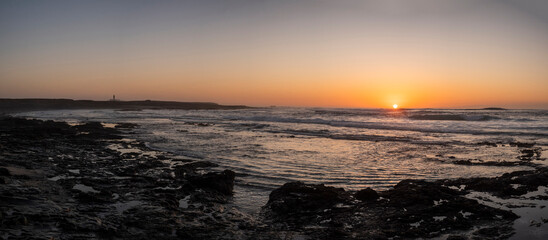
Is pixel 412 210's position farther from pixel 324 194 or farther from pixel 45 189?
pixel 45 189

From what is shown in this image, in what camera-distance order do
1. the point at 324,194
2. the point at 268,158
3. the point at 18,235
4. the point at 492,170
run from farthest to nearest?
1. the point at 268,158
2. the point at 492,170
3. the point at 324,194
4. the point at 18,235

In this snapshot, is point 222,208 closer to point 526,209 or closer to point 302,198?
point 302,198

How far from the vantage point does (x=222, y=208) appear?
6984 millimetres

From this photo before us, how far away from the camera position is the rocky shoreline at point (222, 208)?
545 centimetres

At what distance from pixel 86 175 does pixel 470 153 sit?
1430 cm

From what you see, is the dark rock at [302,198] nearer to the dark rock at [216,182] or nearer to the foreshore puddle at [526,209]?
the dark rock at [216,182]

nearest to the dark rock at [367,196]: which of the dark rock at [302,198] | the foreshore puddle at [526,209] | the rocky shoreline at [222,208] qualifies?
the rocky shoreline at [222,208]

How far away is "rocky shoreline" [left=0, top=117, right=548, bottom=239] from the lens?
5453mm

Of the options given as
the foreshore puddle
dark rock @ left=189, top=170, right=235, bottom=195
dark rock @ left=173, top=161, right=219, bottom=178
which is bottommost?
dark rock @ left=173, top=161, right=219, bottom=178

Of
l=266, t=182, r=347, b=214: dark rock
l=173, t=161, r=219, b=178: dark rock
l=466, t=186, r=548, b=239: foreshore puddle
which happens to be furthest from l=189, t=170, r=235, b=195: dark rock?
l=466, t=186, r=548, b=239: foreshore puddle

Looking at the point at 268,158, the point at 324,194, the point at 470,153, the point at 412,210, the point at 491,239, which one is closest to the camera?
the point at 491,239

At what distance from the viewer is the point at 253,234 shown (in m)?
5.61

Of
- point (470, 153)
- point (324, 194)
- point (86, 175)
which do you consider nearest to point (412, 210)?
point (324, 194)

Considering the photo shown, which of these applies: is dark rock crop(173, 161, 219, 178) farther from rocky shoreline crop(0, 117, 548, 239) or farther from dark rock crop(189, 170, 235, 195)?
dark rock crop(189, 170, 235, 195)
